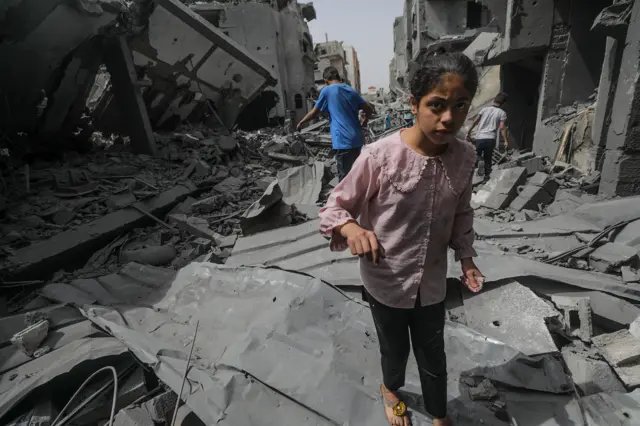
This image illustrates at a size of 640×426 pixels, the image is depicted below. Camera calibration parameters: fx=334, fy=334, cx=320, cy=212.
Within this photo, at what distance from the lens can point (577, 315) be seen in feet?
8.55

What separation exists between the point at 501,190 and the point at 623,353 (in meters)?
3.66

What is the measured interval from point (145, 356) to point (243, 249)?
217 centimetres

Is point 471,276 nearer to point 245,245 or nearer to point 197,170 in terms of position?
point 245,245

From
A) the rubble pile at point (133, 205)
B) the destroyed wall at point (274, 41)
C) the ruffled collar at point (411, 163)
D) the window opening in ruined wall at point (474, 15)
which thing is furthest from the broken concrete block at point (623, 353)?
the window opening in ruined wall at point (474, 15)

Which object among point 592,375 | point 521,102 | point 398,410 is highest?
point 521,102

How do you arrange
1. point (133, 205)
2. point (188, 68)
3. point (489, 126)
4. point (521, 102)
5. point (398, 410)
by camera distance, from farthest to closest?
point (521, 102)
point (188, 68)
point (489, 126)
point (133, 205)
point (398, 410)

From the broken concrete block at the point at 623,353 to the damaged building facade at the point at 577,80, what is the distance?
12.9ft

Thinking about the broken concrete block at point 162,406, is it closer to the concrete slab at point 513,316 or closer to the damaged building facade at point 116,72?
the concrete slab at point 513,316

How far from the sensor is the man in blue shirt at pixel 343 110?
4.50 m

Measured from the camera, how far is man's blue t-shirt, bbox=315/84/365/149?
4.49 m

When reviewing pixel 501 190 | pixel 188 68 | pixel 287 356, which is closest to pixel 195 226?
pixel 287 356

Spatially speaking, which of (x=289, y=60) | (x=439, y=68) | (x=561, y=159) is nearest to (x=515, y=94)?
(x=561, y=159)

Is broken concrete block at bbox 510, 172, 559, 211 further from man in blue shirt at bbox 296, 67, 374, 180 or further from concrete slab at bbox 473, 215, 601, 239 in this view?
man in blue shirt at bbox 296, 67, 374, 180

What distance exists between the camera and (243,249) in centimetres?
428
